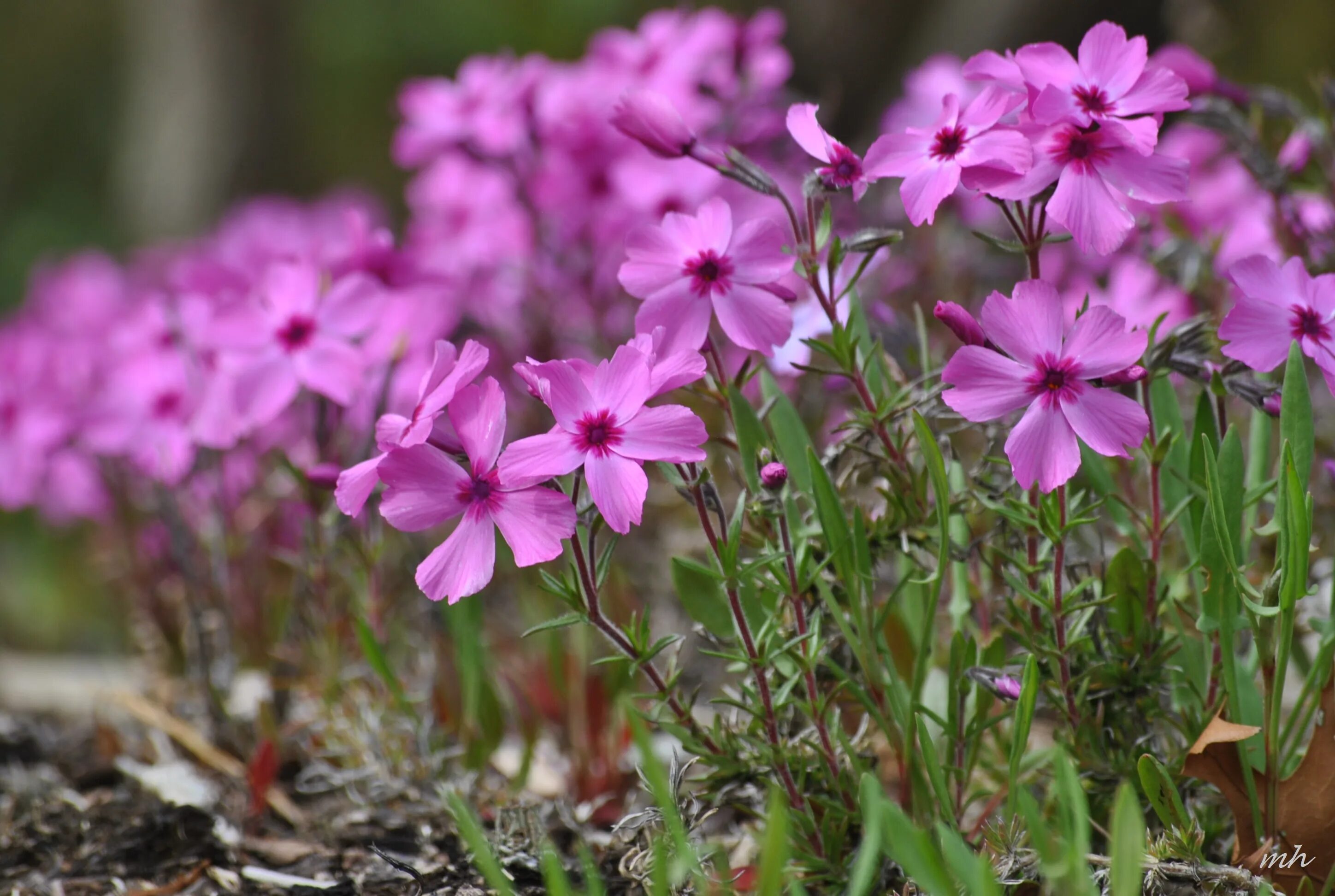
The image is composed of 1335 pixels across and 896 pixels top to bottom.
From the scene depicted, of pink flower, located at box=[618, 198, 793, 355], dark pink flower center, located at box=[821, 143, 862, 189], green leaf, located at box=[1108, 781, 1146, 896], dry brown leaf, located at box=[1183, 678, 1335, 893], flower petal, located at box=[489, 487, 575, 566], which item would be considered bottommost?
dry brown leaf, located at box=[1183, 678, 1335, 893]

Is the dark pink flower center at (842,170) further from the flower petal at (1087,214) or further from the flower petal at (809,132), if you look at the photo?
the flower petal at (1087,214)

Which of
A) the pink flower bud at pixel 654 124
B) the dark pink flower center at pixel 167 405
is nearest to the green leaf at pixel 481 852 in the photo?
the pink flower bud at pixel 654 124

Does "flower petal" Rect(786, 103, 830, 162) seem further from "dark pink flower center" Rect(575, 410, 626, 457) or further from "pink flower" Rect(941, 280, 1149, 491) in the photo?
"dark pink flower center" Rect(575, 410, 626, 457)

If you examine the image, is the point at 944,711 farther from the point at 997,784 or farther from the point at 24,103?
the point at 24,103

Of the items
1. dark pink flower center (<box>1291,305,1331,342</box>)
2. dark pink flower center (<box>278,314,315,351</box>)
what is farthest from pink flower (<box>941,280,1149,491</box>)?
dark pink flower center (<box>278,314,315,351</box>)

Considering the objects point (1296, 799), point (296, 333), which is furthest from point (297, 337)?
point (1296, 799)

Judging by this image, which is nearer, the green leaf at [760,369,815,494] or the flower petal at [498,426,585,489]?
the flower petal at [498,426,585,489]
